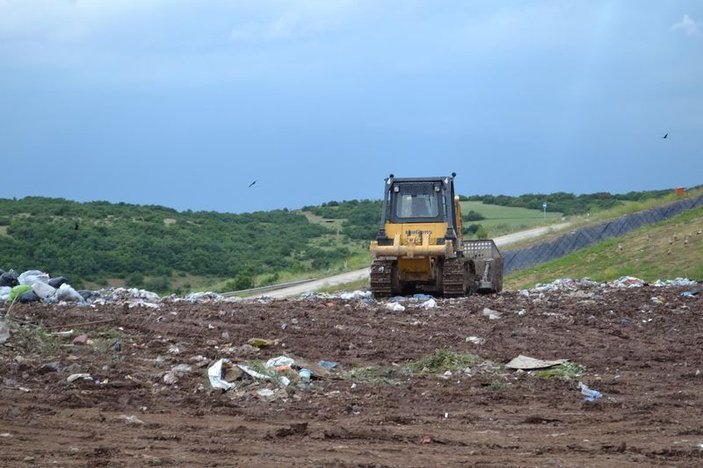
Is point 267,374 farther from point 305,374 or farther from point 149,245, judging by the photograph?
point 149,245

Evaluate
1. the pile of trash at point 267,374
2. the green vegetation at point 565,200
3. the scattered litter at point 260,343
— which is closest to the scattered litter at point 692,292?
the scattered litter at point 260,343

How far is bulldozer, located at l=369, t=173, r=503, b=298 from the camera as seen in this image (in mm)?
19781

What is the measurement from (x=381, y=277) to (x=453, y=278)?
139 centimetres

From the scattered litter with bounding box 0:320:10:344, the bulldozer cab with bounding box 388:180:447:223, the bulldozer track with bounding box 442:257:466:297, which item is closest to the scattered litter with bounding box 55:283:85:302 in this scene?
the scattered litter with bounding box 0:320:10:344

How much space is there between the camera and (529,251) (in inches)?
1366

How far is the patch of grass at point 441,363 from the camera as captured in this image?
10.9m

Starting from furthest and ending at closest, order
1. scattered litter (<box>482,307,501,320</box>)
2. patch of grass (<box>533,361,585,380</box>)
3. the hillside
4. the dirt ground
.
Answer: the hillside, scattered litter (<box>482,307,501,320</box>), patch of grass (<box>533,361,585,380</box>), the dirt ground

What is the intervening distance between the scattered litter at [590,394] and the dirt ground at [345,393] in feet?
0.27

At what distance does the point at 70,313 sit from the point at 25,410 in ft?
15.5

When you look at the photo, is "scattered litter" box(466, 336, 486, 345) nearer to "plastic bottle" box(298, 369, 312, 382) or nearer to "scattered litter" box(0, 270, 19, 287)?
"plastic bottle" box(298, 369, 312, 382)

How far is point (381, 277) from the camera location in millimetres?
19922

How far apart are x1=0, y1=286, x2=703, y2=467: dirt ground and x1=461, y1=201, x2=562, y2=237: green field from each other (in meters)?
35.6

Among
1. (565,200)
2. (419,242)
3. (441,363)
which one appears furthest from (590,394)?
(565,200)

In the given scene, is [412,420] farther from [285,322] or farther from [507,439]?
[285,322]
